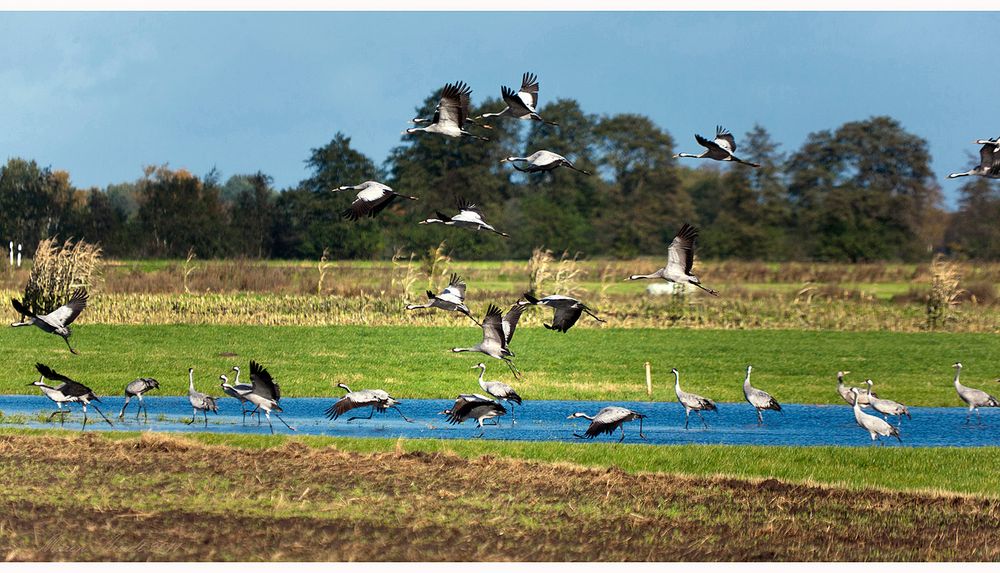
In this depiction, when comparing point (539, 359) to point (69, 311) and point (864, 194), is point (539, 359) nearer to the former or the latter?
point (69, 311)

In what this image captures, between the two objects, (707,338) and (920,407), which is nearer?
(920,407)

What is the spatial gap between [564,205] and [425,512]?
67.1 metres

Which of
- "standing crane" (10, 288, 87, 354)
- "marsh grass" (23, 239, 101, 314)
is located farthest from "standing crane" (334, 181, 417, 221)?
"marsh grass" (23, 239, 101, 314)

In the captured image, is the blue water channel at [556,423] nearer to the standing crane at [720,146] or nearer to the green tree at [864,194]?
the standing crane at [720,146]

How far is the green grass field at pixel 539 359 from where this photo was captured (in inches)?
1003

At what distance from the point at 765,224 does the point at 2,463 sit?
6340 centimetres

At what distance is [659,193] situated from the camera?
8156cm

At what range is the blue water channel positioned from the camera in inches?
768

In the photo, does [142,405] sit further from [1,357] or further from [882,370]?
[882,370]

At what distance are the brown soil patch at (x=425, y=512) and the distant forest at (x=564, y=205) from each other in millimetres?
47972

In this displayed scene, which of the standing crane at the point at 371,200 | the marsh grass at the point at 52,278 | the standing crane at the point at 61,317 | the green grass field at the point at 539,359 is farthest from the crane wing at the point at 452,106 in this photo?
the marsh grass at the point at 52,278

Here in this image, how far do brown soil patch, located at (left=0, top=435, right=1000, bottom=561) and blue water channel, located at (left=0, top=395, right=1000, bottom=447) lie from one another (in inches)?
111

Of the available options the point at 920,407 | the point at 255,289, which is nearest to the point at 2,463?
the point at 920,407

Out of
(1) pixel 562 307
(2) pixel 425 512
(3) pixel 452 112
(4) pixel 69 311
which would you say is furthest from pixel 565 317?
(4) pixel 69 311
